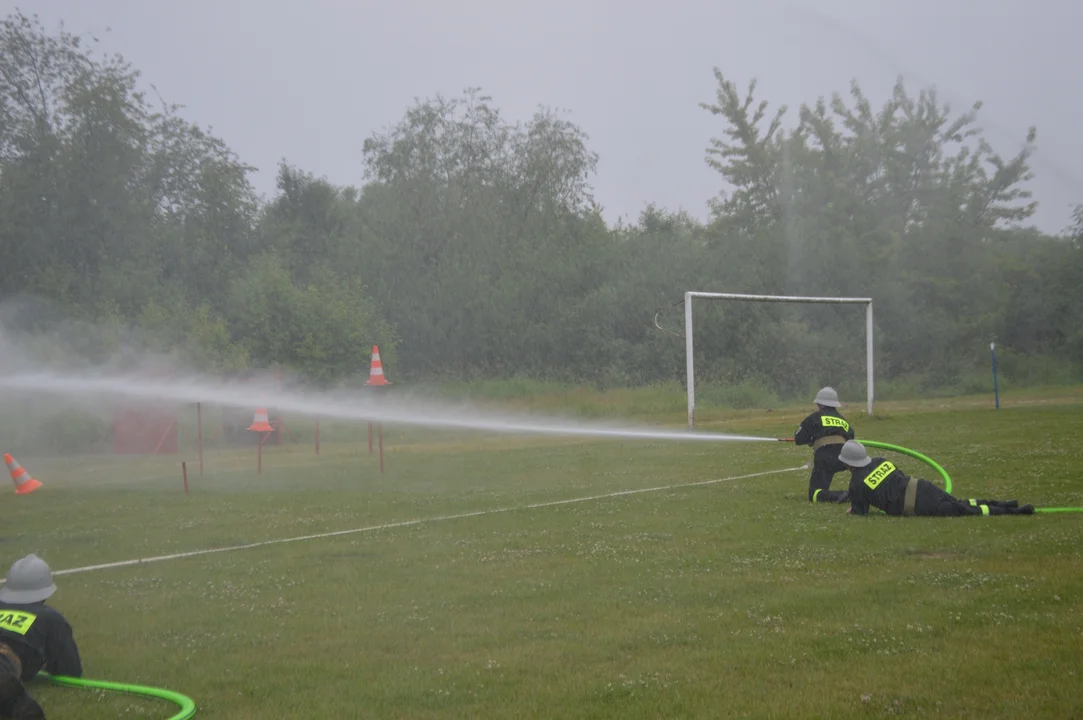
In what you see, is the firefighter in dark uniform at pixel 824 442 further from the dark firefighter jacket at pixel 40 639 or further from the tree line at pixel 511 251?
the tree line at pixel 511 251

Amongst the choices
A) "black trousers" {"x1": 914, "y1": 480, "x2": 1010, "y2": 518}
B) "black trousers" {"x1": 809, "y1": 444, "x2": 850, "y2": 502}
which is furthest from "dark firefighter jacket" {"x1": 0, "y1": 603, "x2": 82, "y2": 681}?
"black trousers" {"x1": 809, "y1": 444, "x2": 850, "y2": 502}

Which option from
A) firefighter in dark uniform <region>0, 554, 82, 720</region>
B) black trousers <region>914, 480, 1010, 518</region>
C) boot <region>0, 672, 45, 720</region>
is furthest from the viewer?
black trousers <region>914, 480, 1010, 518</region>

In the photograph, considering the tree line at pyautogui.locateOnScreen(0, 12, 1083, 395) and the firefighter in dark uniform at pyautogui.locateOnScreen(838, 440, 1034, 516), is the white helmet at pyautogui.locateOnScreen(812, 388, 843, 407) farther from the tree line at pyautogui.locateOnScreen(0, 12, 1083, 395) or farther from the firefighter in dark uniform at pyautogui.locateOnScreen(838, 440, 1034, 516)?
the tree line at pyautogui.locateOnScreen(0, 12, 1083, 395)

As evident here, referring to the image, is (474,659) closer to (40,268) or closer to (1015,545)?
(1015,545)

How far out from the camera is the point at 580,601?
392 inches

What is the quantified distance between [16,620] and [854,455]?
974cm

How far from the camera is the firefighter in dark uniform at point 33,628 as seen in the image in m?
7.79

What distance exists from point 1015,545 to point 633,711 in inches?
247

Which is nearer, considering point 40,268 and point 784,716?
point 784,716

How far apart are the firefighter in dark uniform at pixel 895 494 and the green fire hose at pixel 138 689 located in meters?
9.12

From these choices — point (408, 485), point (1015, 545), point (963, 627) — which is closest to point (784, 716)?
point (963, 627)

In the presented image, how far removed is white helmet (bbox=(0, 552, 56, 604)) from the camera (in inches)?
317

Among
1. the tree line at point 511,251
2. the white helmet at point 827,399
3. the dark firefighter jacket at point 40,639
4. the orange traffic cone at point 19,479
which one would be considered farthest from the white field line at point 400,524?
the tree line at point 511,251

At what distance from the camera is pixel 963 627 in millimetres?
8242
